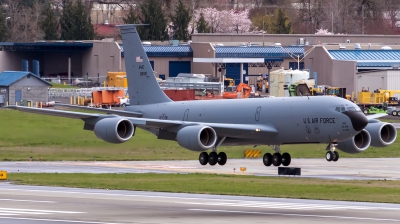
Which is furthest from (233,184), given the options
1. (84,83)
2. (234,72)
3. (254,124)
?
(234,72)

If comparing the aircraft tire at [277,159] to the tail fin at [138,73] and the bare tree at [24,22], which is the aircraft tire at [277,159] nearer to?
the tail fin at [138,73]

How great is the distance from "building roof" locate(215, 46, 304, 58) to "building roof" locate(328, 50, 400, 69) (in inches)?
490

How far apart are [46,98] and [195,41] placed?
136 ft

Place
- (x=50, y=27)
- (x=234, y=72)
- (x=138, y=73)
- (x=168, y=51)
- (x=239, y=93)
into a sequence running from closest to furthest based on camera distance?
1. (x=138, y=73)
2. (x=239, y=93)
3. (x=168, y=51)
4. (x=234, y=72)
5. (x=50, y=27)

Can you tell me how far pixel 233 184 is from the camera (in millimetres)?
45438

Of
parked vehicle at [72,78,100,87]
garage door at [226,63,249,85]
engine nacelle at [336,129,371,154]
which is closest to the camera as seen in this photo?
engine nacelle at [336,129,371,154]

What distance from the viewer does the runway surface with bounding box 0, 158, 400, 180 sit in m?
55.4

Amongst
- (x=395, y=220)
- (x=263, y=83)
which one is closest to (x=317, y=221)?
(x=395, y=220)

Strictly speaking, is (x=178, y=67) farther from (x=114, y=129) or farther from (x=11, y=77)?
(x=114, y=129)

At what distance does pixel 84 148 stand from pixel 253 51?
8129 cm

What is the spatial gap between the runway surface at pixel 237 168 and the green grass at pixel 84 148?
3.63 feet

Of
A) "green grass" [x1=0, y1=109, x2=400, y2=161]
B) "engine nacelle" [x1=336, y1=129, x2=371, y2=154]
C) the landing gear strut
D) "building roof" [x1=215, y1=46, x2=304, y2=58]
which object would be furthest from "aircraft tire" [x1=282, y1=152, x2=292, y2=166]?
"building roof" [x1=215, y1=46, x2=304, y2=58]

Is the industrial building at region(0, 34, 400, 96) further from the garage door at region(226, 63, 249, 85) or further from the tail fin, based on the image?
the tail fin

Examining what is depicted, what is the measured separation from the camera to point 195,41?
487 ft
